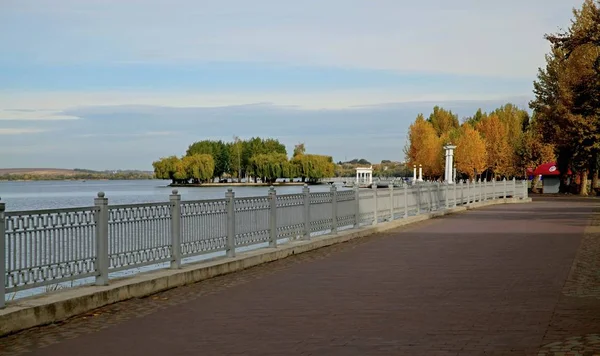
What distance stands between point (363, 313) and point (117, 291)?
139 inches

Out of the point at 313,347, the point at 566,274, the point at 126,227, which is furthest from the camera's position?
the point at 566,274

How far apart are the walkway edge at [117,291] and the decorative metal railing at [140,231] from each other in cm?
21

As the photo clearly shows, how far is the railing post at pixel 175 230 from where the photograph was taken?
1441 cm

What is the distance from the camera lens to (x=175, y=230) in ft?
47.4

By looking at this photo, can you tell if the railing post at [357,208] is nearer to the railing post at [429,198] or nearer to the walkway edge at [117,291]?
the walkway edge at [117,291]

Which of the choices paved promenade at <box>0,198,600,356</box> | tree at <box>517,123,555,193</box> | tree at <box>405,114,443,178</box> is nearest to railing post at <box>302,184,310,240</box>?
paved promenade at <box>0,198,600,356</box>

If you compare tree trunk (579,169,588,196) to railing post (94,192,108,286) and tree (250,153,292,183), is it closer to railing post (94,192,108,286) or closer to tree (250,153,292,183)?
railing post (94,192,108,286)

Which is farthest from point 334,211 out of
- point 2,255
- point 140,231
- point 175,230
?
point 2,255

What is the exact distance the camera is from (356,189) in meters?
25.1

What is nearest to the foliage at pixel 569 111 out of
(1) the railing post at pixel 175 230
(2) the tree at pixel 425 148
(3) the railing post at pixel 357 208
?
(3) the railing post at pixel 357 208

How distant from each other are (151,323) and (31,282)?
1.60m

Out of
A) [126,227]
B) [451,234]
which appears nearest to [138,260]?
[126,227]

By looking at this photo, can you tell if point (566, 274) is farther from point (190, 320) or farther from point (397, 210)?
point (397, 210)

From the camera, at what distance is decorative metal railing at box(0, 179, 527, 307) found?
10.5m
